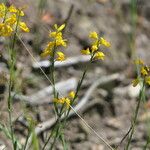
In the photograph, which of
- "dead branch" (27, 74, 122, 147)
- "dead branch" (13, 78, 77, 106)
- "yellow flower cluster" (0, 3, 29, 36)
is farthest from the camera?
"dead branch" (13, 78, 77, 106)

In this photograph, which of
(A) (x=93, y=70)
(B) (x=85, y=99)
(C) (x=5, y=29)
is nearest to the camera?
(C) (x=5, y=29)

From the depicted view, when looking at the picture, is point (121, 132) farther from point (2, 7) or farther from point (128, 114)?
point (2, 7)

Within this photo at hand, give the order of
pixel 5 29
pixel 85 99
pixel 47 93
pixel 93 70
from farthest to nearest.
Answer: pixel 93 70
pixel 85 99
pixel 47 93
pixel 5 29

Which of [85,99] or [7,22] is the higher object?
[7,22]

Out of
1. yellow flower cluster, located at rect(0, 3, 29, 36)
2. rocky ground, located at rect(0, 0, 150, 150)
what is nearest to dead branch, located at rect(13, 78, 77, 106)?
rocky ground, located at rect(0, 0, 150, 150)

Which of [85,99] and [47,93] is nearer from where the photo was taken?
[47,93]

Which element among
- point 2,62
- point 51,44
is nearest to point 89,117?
point 2,62

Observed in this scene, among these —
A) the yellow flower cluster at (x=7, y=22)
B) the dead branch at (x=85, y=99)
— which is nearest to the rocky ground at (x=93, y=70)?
the dead branch at (x=85, y=99)

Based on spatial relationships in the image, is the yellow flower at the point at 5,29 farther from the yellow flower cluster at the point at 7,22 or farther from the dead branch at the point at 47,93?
the dead branch at the point at 47,93

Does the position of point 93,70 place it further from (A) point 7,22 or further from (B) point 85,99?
(A) point 7,22

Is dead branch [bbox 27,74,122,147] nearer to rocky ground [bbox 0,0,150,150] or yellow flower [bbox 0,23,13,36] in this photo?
rocky ground [bbox 0,0,150,150]

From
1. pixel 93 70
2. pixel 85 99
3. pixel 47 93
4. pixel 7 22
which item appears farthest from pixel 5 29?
pixel 93 70
